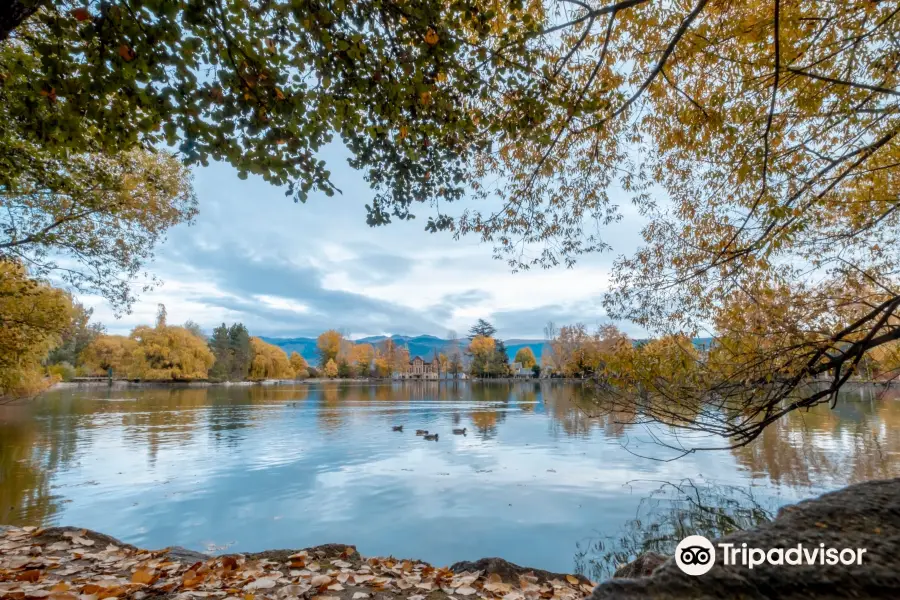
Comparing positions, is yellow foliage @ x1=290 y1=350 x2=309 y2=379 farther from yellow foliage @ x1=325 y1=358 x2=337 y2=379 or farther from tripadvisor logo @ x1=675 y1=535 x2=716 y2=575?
tripadvisor logo @ x1=675 y1=535 x2=716 y2=575

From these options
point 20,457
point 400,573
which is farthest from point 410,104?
point 20,457

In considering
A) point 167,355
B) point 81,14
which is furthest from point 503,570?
point 167,355

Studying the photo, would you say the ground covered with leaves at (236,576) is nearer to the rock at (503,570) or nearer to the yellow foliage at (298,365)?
the rock at (503,570)

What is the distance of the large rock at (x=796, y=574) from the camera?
1.22 meters

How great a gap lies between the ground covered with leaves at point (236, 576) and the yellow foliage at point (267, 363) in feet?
285

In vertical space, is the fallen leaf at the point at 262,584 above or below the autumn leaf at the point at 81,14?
below

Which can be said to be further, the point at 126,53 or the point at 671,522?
the point at 671,522

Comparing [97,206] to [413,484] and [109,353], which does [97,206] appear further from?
[109,353]

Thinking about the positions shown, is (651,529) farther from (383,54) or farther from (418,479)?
(383,54)

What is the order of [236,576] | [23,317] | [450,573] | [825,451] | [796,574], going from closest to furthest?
[796,574]
[236,576]
[450,573]
[23,317]
[825,451]

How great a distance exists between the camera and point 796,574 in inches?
50.6

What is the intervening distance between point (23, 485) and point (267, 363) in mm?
80667

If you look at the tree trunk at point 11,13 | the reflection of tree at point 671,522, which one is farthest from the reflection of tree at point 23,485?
the reflection of tree at point 671,522

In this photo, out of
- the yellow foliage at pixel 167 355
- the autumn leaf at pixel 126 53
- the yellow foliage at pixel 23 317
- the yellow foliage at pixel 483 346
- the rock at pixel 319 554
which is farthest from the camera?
the yellow foliage at pixel 483 346
